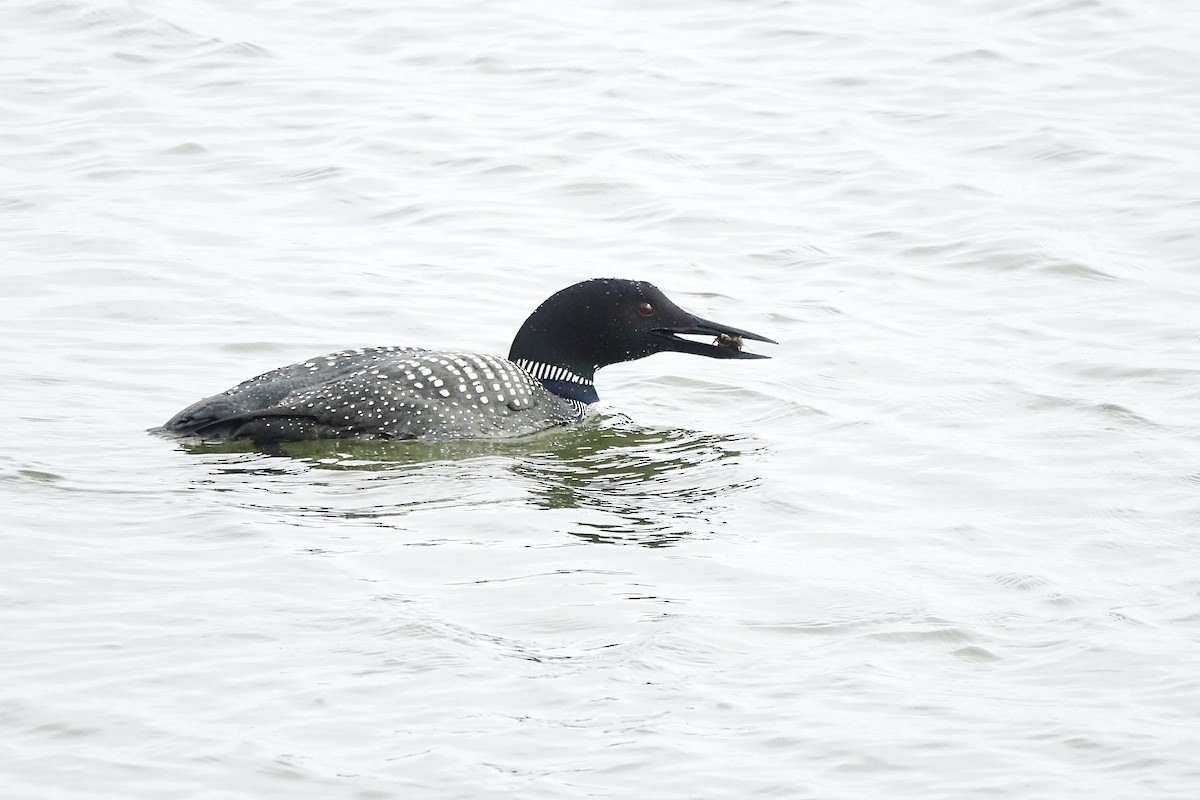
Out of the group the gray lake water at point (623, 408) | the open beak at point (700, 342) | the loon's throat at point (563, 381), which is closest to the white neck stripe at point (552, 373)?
the loon's throat at point (563, 381)

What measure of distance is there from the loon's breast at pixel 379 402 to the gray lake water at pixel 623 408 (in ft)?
0.49

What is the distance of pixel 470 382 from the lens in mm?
6805

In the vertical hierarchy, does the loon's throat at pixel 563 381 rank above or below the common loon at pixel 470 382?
below

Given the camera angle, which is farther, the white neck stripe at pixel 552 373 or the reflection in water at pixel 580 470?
the white neck stripe at pixel 552 373

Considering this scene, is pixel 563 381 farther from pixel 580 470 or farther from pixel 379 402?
pixel 379 402

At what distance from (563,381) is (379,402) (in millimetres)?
982

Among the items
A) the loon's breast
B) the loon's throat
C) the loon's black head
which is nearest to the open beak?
the loon's black head

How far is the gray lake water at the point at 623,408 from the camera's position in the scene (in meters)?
4.35

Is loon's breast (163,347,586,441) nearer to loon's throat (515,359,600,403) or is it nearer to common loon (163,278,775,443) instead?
common loon (163,278,775,443)

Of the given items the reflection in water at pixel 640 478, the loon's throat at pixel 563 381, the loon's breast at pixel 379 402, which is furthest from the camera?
the loon's throat at pixel 563 381

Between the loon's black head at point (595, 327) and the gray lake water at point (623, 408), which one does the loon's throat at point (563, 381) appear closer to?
the loon's black head at point (595, 327)

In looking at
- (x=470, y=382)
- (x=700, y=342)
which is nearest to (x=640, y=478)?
(x=470, y=382)

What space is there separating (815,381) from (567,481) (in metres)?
1.61

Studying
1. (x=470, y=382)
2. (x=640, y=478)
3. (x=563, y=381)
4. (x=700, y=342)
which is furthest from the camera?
(x=700, y=342)
